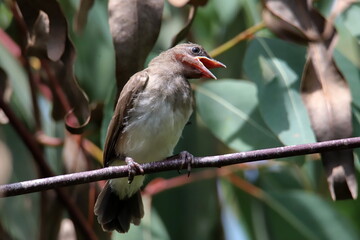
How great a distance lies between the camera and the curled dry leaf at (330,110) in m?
3.40

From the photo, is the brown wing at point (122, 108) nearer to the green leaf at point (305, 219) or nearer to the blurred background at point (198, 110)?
the blurred background at point (198, 110)

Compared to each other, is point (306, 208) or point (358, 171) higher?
point (358, 171)

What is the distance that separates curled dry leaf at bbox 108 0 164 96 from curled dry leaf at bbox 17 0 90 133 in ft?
0.81

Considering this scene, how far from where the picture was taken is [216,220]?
191 inches

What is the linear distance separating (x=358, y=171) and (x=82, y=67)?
1937 millimetres

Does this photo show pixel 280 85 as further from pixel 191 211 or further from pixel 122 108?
pixel 191 211

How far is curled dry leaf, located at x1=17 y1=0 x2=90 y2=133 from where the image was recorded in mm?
3682

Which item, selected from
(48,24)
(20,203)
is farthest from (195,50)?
(20,203)

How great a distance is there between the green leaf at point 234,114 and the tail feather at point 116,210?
0.61 m

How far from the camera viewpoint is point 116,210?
414 centimetres

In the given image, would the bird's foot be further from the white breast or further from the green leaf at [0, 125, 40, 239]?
the green leaf at [0, 125, 40, 239]

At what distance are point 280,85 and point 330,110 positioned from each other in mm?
624

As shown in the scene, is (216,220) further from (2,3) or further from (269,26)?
(2,3)

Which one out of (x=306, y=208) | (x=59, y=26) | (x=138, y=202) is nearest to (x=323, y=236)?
(x=306, y=208)
